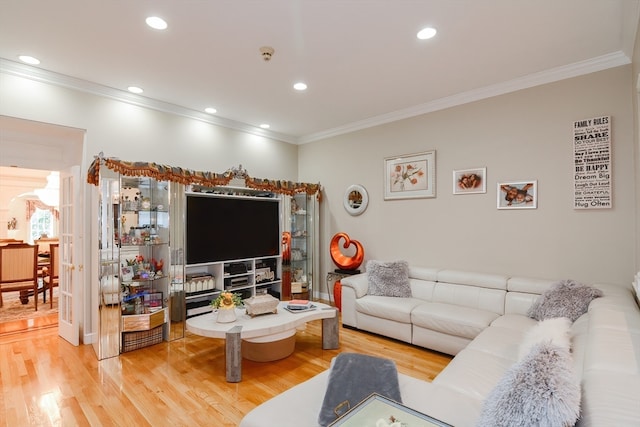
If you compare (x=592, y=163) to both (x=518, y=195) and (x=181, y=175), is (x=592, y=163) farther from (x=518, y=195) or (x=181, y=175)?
(x=181, y=175)

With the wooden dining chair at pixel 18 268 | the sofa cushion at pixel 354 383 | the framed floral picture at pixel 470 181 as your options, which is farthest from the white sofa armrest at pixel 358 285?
the wooden dining chair at pixel 18 268

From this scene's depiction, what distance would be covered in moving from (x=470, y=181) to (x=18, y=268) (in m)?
6.79

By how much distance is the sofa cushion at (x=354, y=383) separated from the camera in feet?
5.24

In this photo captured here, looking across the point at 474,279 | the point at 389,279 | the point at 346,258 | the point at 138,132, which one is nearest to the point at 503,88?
the point at 474,279

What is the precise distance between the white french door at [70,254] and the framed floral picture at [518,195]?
4.92 m

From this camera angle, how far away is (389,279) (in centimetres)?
411

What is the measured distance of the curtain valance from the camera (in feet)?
11.2

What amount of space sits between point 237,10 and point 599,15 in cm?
278

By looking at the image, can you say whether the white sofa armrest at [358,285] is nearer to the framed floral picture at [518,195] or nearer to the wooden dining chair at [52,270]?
the framed floral picture at [518,195]

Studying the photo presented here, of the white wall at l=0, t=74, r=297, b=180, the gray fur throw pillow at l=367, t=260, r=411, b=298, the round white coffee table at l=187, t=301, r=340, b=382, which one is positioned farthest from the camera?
the gray fur throw pillow at l=367, t=260, r=411, b=298

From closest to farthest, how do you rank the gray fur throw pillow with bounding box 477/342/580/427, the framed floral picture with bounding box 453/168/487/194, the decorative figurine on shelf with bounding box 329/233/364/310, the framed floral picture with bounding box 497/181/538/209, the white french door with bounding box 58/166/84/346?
1. the gray fur throw pillow with bounding box 477/342/580/427
2. the framed floral picture with bounding box 497/181/538/209
3. the white french door with bounding box 58/166/84/346
4. the framed floral picture with bounding box 453/168/487/194
5. the decorative figurine on shelf with bounding box 329/233/364/310

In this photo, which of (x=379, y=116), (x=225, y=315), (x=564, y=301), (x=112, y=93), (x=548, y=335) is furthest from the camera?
(x=379, y=116)

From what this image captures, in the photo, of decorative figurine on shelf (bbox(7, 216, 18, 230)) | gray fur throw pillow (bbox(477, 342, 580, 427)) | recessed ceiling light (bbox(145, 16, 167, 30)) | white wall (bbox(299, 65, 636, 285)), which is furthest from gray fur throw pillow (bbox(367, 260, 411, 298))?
decorative figurine on shelf (bbox(7, 216, 18, 230))

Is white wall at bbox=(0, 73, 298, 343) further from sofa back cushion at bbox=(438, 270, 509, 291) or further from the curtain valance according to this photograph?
sofa back cushion at bbox=(438, 270, 509, 291)
